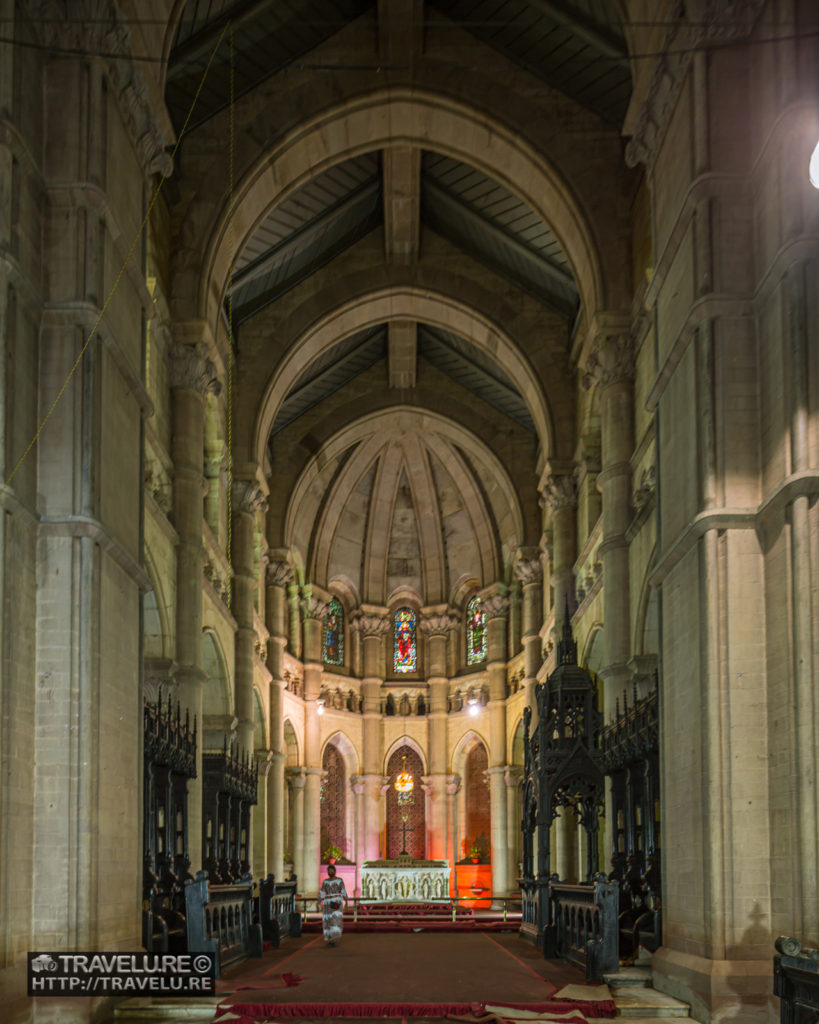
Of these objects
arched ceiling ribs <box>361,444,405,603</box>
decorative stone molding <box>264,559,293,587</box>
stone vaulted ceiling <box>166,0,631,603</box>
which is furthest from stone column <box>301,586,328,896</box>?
decorative stone molding <box>264,559,293,587</box>

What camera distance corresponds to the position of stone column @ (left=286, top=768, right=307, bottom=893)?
3872 centimetres

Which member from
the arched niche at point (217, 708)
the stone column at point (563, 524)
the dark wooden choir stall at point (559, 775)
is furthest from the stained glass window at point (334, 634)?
the dark wooden choir stall at point (559, 775)

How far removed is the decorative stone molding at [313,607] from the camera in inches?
1606

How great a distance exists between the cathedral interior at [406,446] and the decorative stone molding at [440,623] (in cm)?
10

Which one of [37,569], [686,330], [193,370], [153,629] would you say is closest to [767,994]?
[686,330]

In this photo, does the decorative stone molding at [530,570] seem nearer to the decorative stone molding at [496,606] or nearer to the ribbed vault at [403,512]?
the ribbed vault at [403,512]

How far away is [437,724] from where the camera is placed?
1690 inches

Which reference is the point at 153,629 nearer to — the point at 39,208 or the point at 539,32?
the point at 39,208

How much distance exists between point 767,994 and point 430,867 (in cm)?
2321

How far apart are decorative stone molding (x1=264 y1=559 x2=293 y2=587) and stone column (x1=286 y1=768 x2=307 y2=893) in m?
6.99

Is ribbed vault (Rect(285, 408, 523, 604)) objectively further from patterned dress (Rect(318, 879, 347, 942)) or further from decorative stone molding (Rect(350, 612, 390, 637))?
patterned dress (Rect(318, 879, 347, 942))

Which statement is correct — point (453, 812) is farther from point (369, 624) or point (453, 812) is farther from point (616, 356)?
point (616, 356)

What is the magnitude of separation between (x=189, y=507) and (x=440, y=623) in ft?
69.6

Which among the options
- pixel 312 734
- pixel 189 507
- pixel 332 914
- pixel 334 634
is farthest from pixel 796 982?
pixel 334 634
